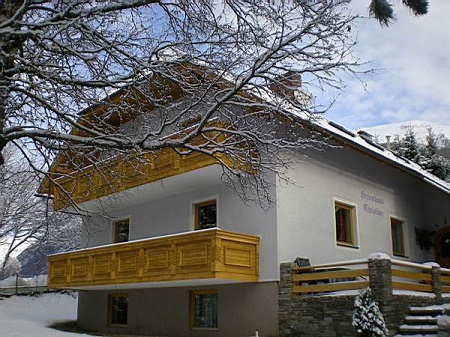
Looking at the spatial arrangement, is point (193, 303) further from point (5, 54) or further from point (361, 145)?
point (5, 54)

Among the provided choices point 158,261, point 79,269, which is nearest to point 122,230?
point 79,269

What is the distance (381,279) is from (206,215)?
5.85 metres

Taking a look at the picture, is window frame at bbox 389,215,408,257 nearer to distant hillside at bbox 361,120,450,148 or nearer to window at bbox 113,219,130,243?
window at bbox 113,219,130,243

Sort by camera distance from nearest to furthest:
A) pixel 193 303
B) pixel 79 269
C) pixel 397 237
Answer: pixel 193 303 < pixel 79 269 < pixel 397 237

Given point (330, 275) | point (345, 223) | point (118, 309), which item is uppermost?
point (345, 223)

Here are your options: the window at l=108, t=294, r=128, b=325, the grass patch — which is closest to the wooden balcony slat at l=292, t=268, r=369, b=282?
the window at l=108, t=294, r=128, b=325

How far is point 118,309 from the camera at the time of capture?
62.4 ft

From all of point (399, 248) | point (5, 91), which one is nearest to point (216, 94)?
point (5, 91)

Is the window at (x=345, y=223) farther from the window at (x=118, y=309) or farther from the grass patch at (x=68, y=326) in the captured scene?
the grass patch at (x=68, y=326)

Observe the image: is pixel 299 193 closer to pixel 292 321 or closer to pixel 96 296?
pixel 292 321

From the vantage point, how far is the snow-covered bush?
11359 mm

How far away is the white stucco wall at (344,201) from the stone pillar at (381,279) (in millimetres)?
2648

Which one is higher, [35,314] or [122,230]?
[122,230]

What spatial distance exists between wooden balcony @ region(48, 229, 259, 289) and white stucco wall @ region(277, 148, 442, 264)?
3.37 feet
